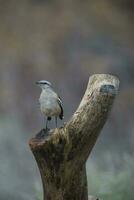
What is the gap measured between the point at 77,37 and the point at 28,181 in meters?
0.98

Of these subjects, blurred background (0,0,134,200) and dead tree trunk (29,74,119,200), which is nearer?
dead tree trunk (29,74,119,200)

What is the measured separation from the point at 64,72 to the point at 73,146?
1241 millimetres

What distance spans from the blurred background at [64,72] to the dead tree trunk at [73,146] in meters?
1.00

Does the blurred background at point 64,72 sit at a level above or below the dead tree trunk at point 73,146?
above

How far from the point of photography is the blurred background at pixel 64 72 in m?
3.27

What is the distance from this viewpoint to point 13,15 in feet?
11.1

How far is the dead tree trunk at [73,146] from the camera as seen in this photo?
217 cm

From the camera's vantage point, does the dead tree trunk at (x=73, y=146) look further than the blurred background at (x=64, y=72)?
No

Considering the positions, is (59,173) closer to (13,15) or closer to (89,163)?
(89,163)

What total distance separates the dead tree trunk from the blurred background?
3.27ft

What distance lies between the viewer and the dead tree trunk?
2.17 m

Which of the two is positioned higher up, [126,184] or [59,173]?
[126,184]

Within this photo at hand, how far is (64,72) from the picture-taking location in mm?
3385

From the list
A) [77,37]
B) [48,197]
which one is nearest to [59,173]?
[48,197]
